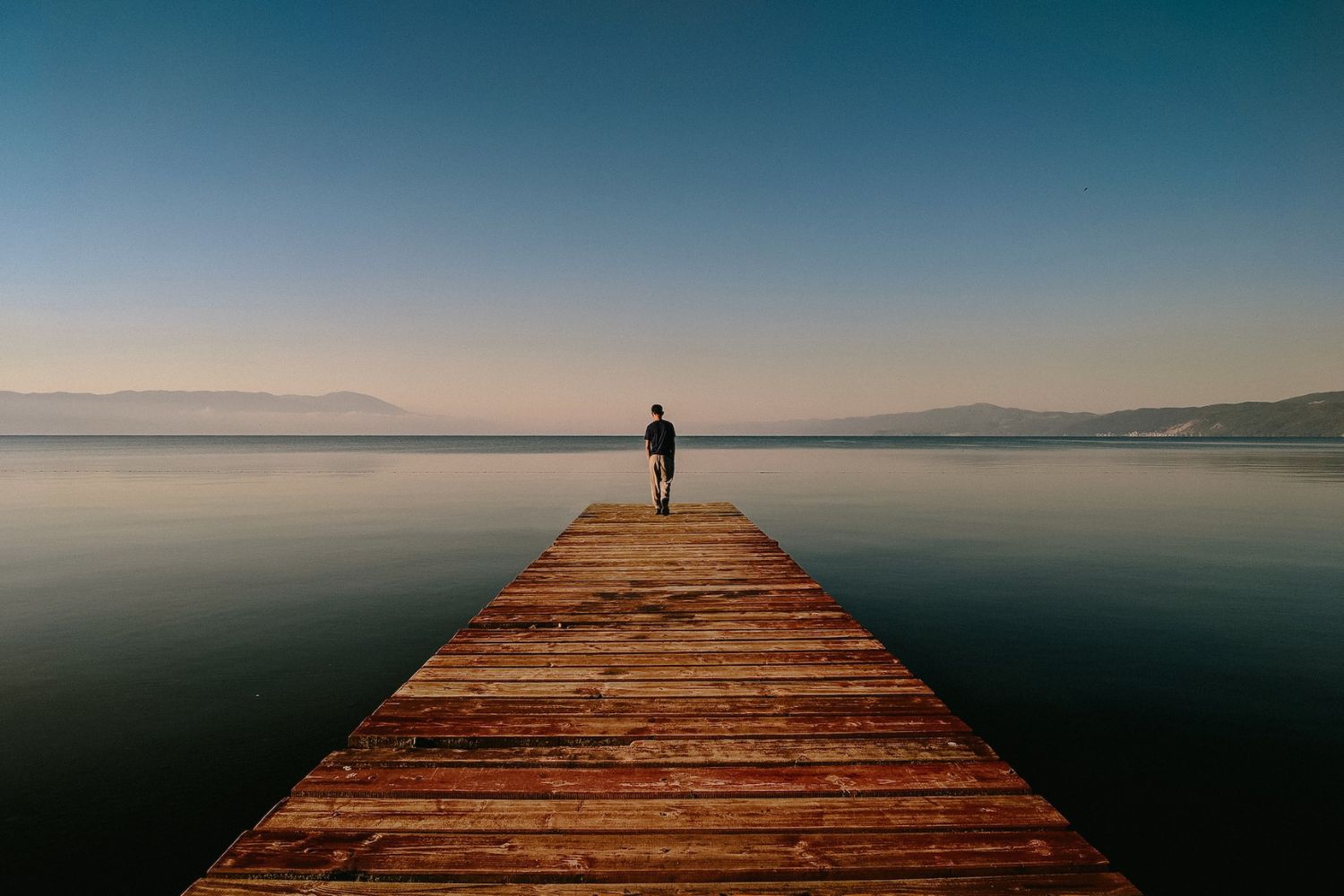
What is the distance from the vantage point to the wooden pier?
2.71 meters

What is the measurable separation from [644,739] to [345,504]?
23.9 m

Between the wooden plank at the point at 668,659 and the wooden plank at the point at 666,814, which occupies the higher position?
the wooden plank at the point at 666,814

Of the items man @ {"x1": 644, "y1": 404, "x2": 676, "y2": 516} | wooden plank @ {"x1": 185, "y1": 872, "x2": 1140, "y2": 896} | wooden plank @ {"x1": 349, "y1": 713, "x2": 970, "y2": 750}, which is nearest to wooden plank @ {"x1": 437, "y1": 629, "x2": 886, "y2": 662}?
wooden plank @ {"x1": 349, "y1": 713, "x2": 970, "y2": 750}

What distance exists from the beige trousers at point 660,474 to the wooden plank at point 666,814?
37.1 feet

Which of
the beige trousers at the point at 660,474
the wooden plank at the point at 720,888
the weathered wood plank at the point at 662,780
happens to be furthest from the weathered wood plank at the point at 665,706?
the beige trousers at the point at 660,474

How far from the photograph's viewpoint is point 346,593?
11508 mm

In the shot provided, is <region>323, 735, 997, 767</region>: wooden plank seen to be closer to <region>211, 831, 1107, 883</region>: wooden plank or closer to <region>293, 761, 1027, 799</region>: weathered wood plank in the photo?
<region>293, 761, 1027, 799</region>: weathered wood plank

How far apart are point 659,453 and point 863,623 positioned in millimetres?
6002

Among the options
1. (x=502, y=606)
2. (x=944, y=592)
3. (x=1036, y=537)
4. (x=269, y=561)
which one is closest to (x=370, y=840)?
(x=502, y=606)

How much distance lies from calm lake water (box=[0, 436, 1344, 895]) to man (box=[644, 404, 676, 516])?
340 cm

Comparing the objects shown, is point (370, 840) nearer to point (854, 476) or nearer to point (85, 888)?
point (85, 888)

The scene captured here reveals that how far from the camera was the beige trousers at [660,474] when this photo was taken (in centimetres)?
1456

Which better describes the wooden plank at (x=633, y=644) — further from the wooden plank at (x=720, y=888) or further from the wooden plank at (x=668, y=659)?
the wooden plank at (x=720, y=888)

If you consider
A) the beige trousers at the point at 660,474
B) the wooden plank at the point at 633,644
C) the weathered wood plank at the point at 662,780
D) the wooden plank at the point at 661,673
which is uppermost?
the beige trousers at the point at 660,474
